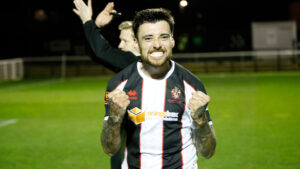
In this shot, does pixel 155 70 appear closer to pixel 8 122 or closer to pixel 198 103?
pixel 198 103

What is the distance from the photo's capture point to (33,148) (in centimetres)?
759

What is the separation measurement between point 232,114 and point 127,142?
7950mm

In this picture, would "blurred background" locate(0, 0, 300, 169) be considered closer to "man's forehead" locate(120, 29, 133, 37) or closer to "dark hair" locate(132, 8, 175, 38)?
"man's forehead" locate(120, 29, 133, 37)

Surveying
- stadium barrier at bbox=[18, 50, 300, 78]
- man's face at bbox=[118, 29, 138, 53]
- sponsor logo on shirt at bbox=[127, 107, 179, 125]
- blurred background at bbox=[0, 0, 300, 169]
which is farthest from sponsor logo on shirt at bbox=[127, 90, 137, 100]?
stadium barrier at bbox=[18, 50, 300, 78]

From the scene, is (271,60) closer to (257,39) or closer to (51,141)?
(257,39)

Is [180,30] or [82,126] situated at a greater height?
[180,30]

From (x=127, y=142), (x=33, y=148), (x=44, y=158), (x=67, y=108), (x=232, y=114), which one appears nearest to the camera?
(x=127, y=142)

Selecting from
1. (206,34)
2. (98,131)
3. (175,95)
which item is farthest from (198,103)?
(206,34)

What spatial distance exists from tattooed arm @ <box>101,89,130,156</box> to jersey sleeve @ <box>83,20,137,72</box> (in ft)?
3.16

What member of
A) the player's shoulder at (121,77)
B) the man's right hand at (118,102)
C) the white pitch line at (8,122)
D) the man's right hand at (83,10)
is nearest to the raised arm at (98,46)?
the man's right hand at (83,10)

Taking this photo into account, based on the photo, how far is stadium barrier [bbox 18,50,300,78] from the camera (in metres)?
25.4

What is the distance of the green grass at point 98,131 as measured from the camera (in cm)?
655

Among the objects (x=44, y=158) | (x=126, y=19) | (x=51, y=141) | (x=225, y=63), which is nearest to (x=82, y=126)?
(x=51, y=141)

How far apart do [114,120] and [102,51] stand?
1166mm
